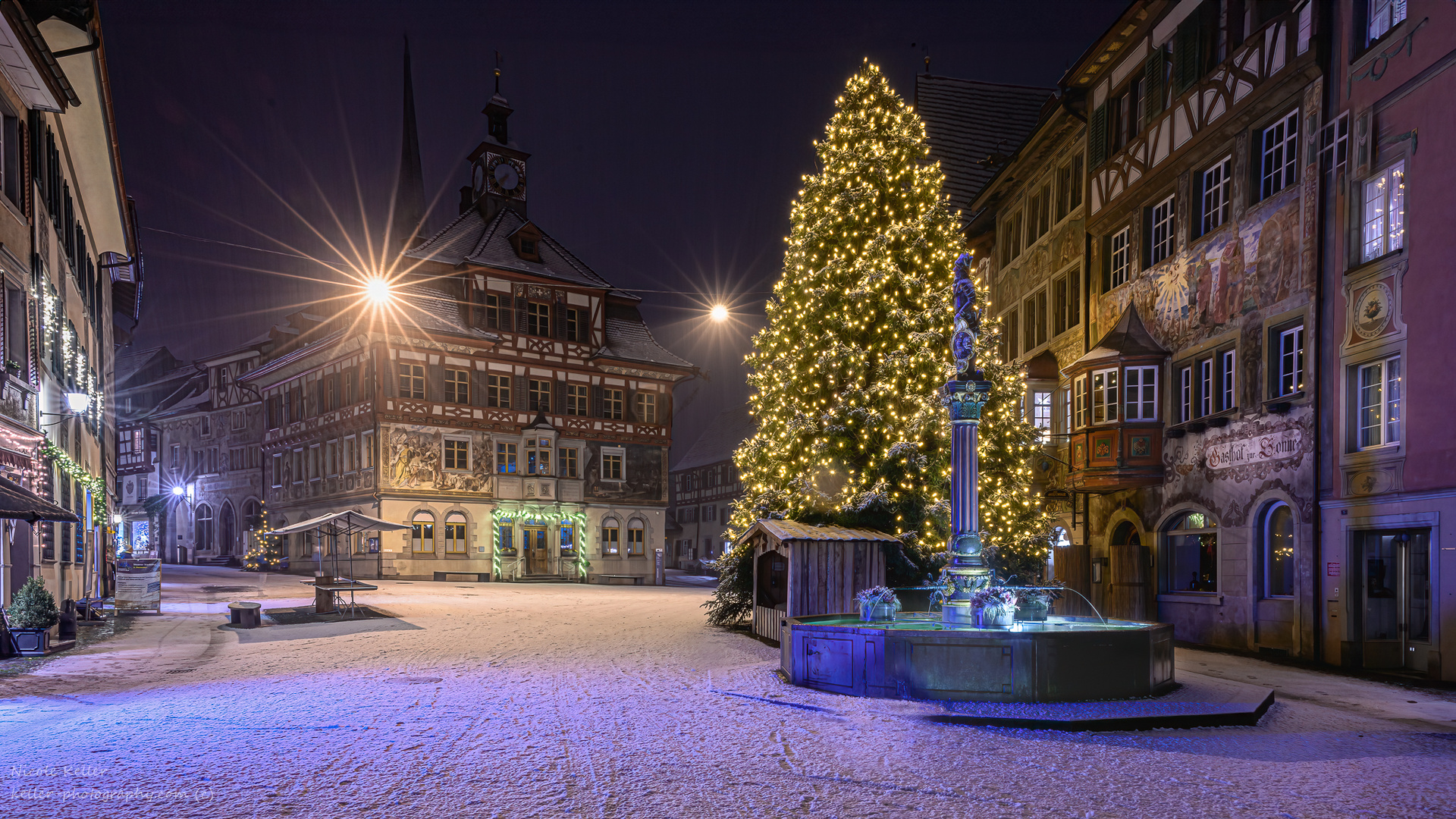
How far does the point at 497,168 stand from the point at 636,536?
17751 millimetres

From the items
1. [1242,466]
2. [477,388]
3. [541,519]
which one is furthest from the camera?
[541,519]

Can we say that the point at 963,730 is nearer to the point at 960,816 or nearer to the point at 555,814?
the point at 960,816

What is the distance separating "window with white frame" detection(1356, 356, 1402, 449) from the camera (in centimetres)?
1415

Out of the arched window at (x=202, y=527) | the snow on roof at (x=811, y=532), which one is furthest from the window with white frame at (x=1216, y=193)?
the arched window at (x=202, y=527)

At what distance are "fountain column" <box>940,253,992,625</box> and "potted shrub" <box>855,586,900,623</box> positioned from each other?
0.69m

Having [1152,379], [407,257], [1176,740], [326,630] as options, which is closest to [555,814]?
[1176,740]

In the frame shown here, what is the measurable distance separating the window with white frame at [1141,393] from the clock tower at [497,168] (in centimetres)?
3131

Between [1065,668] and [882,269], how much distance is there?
33.2 ft

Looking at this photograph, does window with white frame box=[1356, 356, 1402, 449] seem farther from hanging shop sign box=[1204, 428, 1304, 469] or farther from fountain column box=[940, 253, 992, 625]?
fountain column box=[940, 253, 992, 625]

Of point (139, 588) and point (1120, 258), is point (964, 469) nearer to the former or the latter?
point (1120, 258)

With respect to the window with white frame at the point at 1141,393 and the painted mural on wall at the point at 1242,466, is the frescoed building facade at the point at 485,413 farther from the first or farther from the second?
the painted mural on wall at the point at 1242,466

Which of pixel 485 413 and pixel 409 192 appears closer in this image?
pixel 485 413

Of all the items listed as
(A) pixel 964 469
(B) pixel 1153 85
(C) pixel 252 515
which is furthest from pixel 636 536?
(A) pixel 964 469

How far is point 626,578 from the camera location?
42250mm
